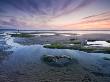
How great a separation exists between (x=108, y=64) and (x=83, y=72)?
18.4ft

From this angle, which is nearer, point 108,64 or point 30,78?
point 30,78

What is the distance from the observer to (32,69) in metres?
19.6

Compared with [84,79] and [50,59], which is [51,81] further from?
[50,59]

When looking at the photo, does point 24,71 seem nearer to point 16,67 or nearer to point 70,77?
point 16,67

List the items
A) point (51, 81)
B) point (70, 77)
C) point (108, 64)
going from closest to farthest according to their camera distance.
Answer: point (51, 81), point (70, 77), point (108, 64)

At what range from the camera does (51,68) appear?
65.6 ft

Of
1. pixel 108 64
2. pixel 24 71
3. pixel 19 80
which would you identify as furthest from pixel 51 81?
pixel 108 64

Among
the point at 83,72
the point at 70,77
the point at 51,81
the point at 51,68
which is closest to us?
the point at 51,81

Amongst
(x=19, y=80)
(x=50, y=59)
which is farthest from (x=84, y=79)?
(x=50, y=59)

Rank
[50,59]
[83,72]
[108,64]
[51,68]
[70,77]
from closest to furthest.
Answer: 1. [70,77]
2. [83,72]
3. [51,68]
4. [108,64]
5. [50,59]

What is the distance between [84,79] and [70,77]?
155 cm

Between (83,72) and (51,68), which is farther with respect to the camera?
(51,68)

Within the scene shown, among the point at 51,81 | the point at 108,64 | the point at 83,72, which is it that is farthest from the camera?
the point at 108,64

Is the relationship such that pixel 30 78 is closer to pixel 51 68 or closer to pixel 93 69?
pixel 51 68
